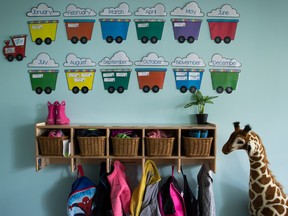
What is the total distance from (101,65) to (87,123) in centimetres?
44

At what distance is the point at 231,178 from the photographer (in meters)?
1.81

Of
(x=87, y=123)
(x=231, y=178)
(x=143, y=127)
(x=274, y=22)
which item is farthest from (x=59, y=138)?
(x=274, y=22)

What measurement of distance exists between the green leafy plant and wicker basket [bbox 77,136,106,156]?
657 mm

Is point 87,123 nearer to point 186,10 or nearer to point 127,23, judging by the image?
point 127,23

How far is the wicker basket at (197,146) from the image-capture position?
1.60 meters

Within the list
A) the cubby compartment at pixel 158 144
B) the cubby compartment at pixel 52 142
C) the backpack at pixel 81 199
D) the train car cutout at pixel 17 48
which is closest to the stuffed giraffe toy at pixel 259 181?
the cubby compartment at pixel 158 144

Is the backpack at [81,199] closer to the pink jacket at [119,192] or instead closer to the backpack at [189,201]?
the pink jacket at [119,192]

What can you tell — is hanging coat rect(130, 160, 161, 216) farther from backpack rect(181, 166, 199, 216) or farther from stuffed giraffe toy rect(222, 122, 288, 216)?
stuffed giraffe toy rect(222, 122, 288, 216)

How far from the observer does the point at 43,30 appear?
1826mm

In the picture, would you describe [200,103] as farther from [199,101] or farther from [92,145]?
[92,145]

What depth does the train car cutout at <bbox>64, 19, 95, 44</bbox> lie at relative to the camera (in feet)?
Answer: 5.93

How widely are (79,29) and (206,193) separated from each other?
146 cm

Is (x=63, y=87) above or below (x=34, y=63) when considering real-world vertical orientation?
below

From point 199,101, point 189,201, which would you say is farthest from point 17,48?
point 189,201
